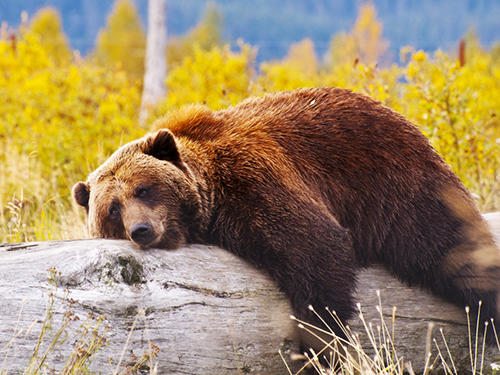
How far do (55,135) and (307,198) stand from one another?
5890 millimetres

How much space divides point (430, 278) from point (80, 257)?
7.14 feet

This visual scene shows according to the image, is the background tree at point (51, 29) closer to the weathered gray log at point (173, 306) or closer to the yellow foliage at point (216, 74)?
the yellow foliage at point (216, 74)

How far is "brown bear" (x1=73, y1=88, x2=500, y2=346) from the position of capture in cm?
315

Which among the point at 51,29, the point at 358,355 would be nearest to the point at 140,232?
the point at 358,355

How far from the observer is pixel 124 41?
46500mm

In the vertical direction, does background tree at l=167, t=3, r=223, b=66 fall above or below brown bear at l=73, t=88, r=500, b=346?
above

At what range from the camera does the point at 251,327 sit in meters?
2.97

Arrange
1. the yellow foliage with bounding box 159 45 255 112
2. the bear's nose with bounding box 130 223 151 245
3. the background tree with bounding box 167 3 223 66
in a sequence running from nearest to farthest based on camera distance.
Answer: the bear's nose with bounding box 130 223 151 245, the yellow foliage with bounding box 159 45 255 112, the background tree with bounding box 167 3 223 66

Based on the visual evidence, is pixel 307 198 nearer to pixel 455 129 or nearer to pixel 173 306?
pixel 173 306

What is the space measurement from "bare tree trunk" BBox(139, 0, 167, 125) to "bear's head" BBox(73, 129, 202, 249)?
13930 mm

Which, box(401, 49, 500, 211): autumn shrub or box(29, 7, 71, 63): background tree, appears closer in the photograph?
box(401, 49, 500, 211): autumn shrub

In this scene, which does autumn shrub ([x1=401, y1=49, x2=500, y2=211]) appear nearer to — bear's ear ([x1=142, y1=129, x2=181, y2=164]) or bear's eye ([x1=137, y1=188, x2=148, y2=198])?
bear's ear ([x1=142, y1=129, x2=181, y2=164])

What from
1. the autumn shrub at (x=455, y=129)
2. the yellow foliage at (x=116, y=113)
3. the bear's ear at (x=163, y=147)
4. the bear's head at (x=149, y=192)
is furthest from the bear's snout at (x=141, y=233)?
the autumn shrub at (x=455, y=129)

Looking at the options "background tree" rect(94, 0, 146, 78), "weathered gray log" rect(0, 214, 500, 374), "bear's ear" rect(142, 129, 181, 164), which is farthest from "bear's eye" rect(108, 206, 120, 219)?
"background tree" rect(94, 0, 146, 78)
